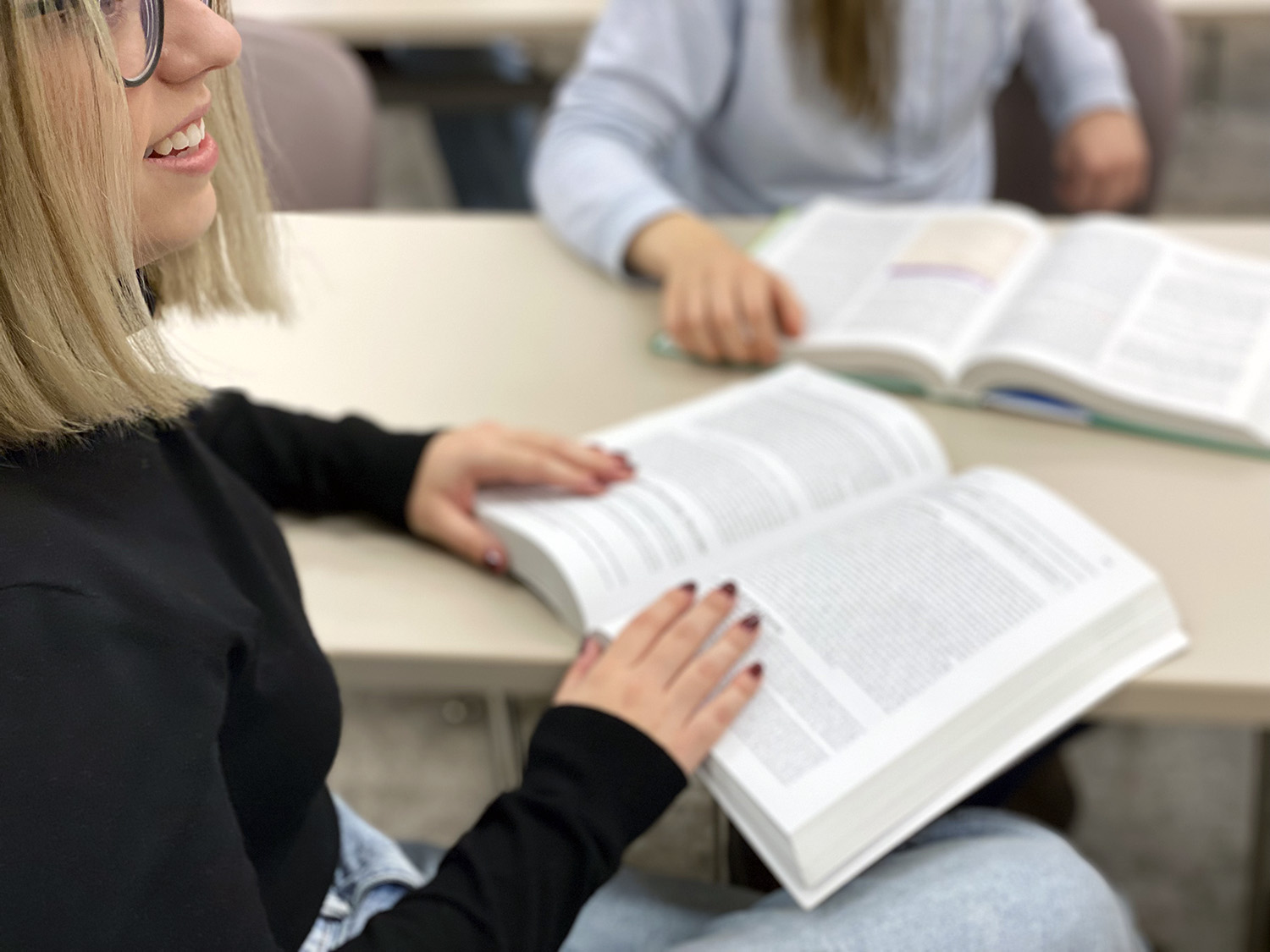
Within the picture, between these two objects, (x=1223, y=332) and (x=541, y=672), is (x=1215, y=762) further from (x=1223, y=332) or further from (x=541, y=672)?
(x=541, y=672)

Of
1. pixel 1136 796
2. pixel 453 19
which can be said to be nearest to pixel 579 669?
pixel 1136 796

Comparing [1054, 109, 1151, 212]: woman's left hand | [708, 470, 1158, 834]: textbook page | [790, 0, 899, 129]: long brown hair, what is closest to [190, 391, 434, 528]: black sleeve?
[708, 470, 1158, 834]: textbook page

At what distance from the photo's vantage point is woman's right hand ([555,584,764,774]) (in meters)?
0.61

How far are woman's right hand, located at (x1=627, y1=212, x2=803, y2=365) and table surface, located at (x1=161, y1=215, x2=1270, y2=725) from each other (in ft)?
0.09

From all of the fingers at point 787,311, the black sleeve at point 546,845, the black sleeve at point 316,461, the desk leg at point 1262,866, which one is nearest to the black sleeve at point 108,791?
the black sleeve at point 546,845

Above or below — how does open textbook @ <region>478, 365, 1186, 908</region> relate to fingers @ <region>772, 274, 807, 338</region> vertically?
below

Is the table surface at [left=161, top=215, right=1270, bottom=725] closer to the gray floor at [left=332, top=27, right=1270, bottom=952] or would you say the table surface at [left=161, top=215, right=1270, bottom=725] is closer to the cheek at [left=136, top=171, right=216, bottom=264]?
the cheek at [left=136, top=171, right=216, bottom=264]

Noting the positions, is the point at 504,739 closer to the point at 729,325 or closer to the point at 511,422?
the point at 511,422

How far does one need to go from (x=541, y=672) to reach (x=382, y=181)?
260cm

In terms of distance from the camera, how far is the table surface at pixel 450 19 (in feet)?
6.12

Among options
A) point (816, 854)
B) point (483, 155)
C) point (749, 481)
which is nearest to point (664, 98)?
point (749, 481)

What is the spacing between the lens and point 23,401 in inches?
16.7

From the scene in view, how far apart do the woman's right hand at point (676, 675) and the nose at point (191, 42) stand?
1.15 feet

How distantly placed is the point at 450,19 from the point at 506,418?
1.23m
